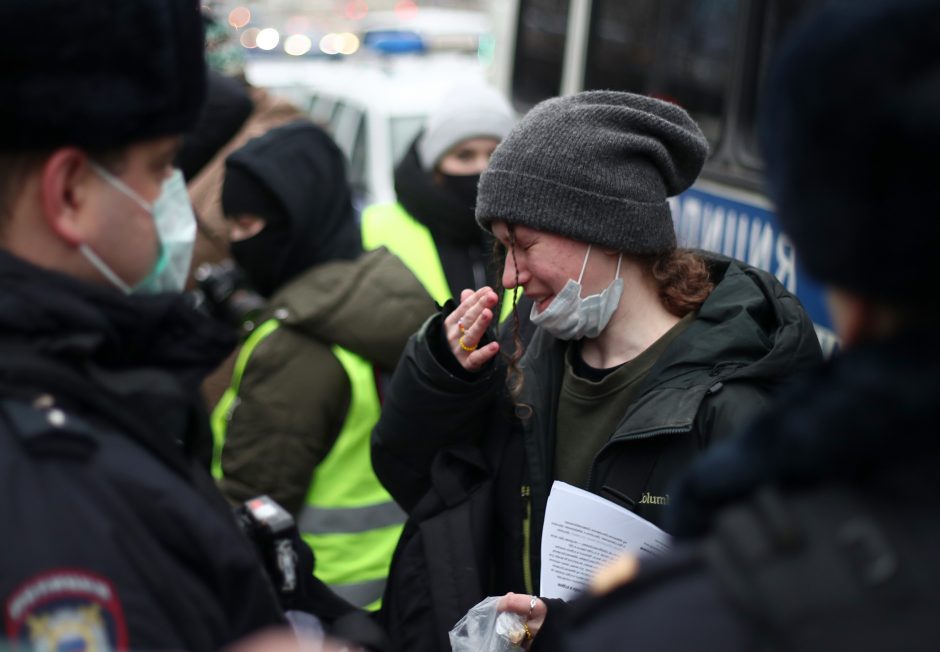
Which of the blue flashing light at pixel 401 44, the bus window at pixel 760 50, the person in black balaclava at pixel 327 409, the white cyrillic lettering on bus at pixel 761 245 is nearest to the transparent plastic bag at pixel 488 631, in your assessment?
the person in black balaclava at pixel 327 409

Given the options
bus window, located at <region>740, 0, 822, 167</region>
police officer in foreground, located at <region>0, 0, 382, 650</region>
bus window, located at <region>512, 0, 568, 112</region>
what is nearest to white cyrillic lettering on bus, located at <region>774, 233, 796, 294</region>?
bus window, located at <region>740, 0, 822, 167</region>

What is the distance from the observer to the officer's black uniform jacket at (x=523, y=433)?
7.06 feet

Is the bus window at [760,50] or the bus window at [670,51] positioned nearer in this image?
the bus window at [760,50]

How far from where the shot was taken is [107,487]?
4.31 feet

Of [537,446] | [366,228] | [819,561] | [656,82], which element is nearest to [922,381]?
[819,561]

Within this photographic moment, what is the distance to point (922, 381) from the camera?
102 centimetres

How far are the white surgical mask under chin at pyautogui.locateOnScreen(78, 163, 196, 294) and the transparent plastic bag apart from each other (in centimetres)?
96

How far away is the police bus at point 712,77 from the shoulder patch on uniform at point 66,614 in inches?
130

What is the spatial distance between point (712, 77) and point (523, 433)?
11.8 ft

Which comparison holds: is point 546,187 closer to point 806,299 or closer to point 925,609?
point 925,609

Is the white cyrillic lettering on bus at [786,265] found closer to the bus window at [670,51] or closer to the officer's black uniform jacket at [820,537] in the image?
the bus window at [670,51]

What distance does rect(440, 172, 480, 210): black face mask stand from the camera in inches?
160

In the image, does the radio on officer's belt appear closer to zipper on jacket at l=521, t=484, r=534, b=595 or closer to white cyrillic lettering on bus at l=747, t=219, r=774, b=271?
zipper on jacket at l=521, t=484, r=534, b=595

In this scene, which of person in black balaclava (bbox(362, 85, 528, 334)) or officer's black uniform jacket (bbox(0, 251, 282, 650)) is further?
person in black balaclava (bbox(362, 85, 528, 334))
